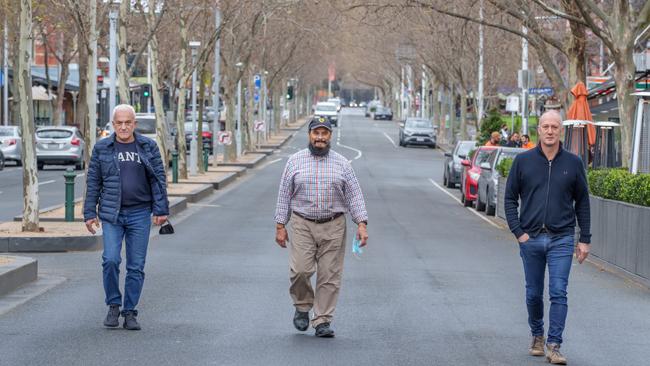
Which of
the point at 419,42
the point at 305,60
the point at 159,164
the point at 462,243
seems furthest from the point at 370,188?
the point at 305,60

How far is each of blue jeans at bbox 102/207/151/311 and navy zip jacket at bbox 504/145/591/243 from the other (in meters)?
3.04

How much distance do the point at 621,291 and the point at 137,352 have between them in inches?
261

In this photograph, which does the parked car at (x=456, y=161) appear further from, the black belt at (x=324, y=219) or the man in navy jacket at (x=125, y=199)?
the black belt at (x=324, y=219)

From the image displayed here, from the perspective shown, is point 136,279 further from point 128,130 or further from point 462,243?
point 462,243

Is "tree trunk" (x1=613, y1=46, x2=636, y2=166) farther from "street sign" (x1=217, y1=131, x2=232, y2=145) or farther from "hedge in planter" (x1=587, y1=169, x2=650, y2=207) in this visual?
"street sign" (x1=217, y1=131, x2=232, y2=145)

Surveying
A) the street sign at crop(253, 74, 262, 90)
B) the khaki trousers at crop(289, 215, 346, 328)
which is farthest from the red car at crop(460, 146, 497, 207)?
the street sign at crop(253, 74, 262, 90)

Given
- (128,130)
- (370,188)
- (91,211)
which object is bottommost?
(370,188)

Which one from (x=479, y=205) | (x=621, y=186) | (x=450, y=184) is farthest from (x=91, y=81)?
(x=450, y=184)

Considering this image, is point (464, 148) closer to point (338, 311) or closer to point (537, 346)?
point (338, 311)

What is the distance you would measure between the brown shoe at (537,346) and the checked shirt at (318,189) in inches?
64.2

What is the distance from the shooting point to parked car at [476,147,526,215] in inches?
1062

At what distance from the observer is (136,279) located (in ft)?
35.0

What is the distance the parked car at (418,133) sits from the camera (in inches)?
2837

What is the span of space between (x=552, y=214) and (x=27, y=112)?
10.3 meters
